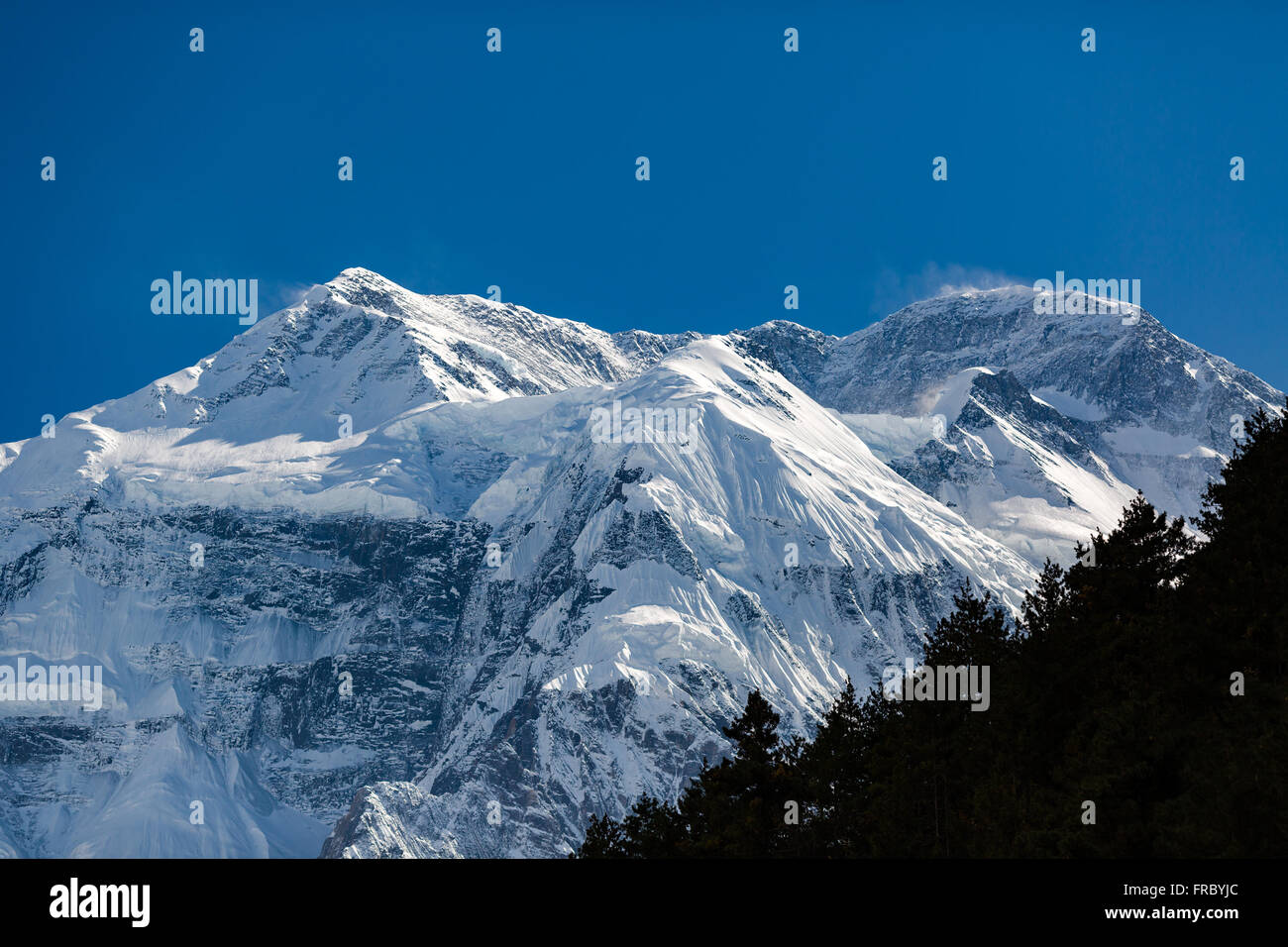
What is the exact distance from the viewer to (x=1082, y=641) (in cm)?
6044

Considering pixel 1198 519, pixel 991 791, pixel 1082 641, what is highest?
pixel 1198 519

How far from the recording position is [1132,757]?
51.7m

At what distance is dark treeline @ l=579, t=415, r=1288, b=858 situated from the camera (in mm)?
48562

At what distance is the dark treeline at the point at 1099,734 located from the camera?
4856cm

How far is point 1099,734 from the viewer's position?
172 ft
